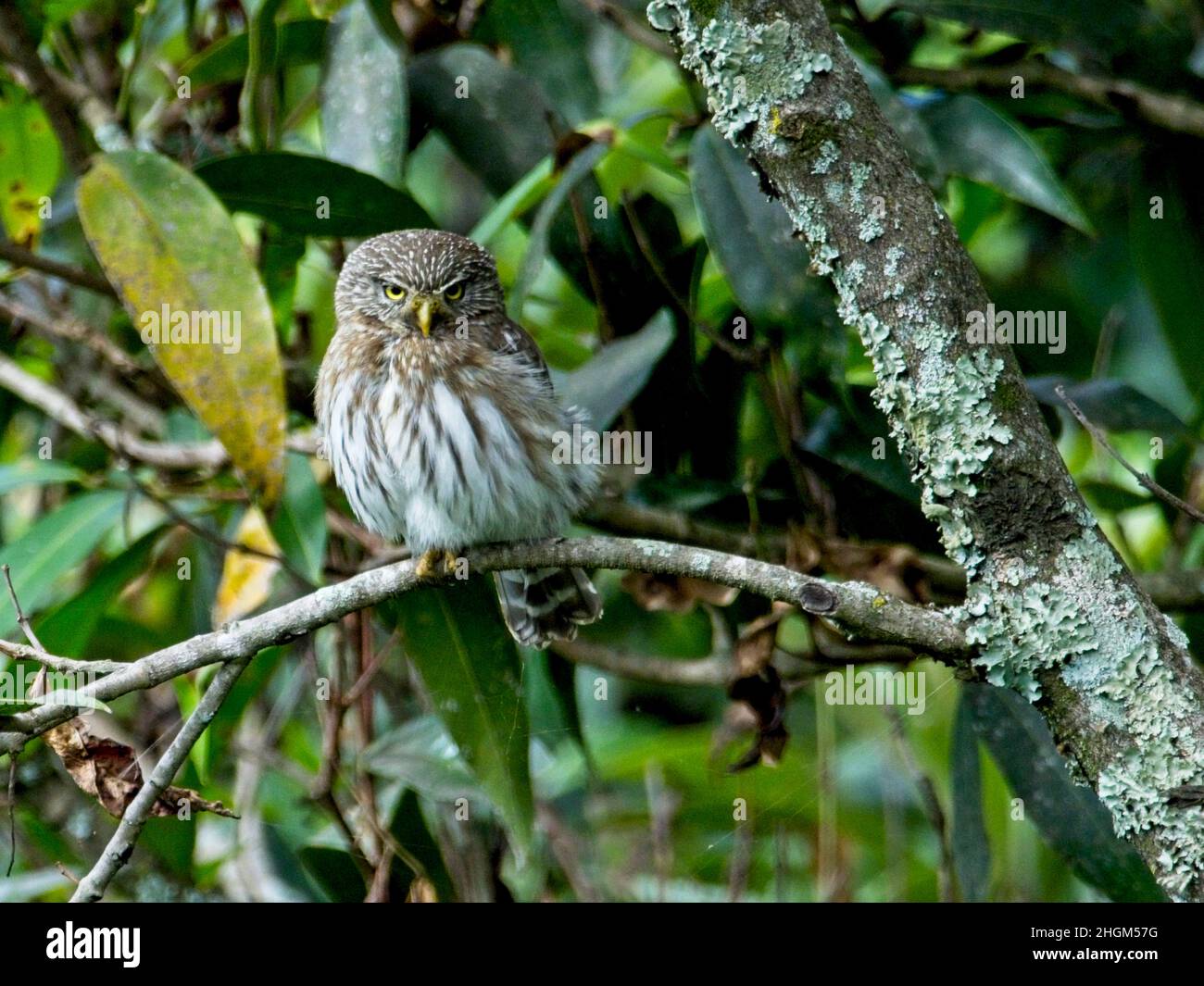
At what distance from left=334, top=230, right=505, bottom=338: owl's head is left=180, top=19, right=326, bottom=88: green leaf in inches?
23.3

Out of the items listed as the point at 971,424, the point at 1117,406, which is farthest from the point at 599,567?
the point at 1117,406

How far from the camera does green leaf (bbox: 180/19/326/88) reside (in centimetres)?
387

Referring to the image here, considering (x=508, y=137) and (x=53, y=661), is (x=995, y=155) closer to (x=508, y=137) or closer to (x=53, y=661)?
(x=508, y=137)

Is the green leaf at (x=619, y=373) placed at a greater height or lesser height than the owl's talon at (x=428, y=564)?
greater

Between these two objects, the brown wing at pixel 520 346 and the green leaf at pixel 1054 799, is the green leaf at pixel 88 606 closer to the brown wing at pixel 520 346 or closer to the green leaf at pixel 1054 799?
the brown wing at pixel 520 346

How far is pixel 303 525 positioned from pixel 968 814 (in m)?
1.91

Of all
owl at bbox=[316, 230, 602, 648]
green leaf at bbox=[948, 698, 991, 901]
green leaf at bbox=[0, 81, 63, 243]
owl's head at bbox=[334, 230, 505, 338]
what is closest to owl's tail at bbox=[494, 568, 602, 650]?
owl at bbox=[316, 230, 602, 648]

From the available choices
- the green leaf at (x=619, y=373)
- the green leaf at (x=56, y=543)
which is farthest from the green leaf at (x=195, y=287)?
the green leaf at (x=56, y=543)

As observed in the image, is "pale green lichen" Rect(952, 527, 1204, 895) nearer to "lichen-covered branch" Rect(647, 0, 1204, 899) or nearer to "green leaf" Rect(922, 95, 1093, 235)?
"lichen-covered branch" Rect(647, 0, 1204, 899)

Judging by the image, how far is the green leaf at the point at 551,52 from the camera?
3.76m

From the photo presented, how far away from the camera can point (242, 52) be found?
155 inches

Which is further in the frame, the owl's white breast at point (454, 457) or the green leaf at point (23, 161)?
the green leaf at point (23, 161)

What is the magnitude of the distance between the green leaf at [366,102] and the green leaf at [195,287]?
0.58 metres
